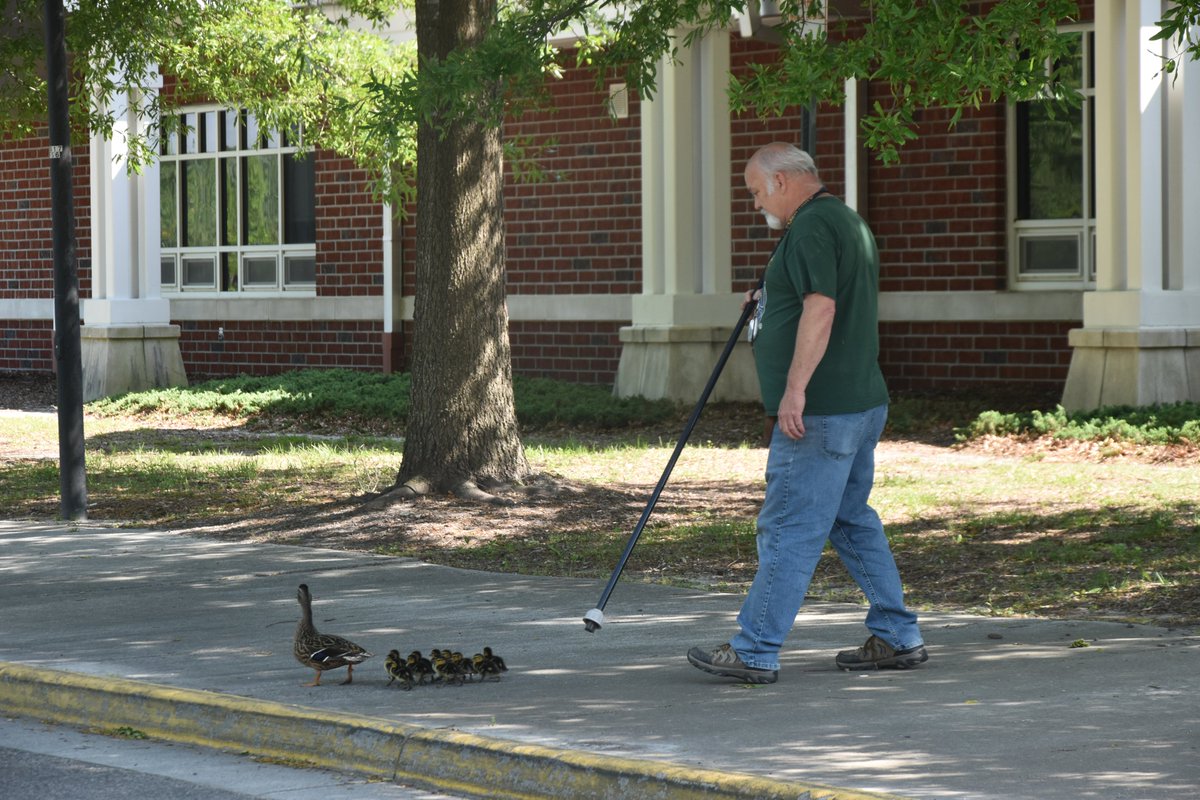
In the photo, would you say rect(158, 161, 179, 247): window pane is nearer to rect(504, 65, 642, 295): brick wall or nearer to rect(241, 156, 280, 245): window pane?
rect(241, 156, 280, 245): window pane

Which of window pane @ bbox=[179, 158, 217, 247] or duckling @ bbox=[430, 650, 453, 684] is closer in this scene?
duckling @ bbox=[430, 650, 453, 684]

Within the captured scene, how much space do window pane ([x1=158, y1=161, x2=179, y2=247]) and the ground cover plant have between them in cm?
842

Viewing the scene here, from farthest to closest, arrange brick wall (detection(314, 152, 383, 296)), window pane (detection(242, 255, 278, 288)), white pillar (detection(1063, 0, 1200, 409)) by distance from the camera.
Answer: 1. window pane (detection(242, 255, 278, 288))
2. brick wall (detection(314, 152, 383, 296))
3. white pillar (detection(1063, 0, 1200, 409))

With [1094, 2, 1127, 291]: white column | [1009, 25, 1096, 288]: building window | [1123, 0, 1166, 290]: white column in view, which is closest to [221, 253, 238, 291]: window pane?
[1009, 25, 1096, 288]: building window

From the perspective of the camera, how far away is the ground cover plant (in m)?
9.84

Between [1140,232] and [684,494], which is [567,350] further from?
[684,494]

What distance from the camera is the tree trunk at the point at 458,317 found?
1241cm

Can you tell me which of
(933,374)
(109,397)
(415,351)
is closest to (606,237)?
(933,374)

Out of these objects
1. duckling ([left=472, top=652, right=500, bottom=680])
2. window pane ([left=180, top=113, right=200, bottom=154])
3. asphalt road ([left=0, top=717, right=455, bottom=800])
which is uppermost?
window pane ([left=180, top=113, right=200, bottom=154])

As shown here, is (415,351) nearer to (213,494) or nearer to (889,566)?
(213,494)

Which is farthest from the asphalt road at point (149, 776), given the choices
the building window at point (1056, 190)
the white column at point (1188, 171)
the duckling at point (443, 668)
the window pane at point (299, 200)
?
the window pane at point (299, 200)

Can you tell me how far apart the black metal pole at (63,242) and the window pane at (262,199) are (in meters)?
15.1

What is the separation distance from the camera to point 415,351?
41.5 ft

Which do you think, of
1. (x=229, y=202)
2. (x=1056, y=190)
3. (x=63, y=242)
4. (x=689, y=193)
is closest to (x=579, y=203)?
(x=689, y=193)
